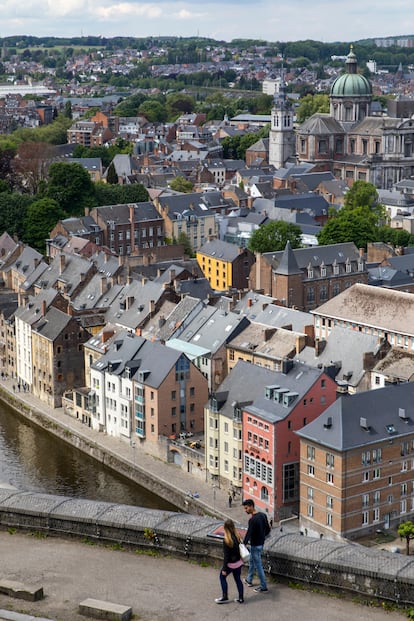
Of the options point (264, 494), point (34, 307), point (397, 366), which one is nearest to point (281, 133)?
point (34, 307)

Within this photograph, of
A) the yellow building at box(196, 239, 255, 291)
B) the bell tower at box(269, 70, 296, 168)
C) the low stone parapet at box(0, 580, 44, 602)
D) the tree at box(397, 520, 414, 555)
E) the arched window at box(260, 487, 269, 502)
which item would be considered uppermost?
the bell tower at box(269, 70, 296, 168)

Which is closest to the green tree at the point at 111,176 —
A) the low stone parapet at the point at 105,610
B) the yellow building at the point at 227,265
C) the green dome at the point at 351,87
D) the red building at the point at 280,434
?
the green dome at the point at 351,87

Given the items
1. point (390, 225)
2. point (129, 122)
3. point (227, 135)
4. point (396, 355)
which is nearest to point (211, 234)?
point (390, 225)

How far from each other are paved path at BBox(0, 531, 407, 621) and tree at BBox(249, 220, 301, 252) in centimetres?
6365

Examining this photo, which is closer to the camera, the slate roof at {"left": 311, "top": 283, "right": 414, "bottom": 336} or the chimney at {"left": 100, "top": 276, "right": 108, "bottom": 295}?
the slate roof at {"left": 311, "top": 283, "right": 414, "bottom": 336}

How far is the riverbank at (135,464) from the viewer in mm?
43678

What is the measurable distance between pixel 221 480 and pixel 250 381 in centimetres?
453

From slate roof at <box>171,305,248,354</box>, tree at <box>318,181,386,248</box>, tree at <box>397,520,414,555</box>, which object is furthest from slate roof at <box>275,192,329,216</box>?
tree at <box>397,520,414,555</box>

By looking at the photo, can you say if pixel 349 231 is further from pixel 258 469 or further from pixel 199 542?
pixel 199 542

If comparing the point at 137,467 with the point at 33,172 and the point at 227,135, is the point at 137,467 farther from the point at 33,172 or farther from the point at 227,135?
the point at 227,135

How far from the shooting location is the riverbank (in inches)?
1720

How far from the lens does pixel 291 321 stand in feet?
186

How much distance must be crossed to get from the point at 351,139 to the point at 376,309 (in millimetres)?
77193

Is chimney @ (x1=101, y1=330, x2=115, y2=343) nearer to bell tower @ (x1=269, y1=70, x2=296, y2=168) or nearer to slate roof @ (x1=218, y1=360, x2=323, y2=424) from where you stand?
slate roof @ (x1=218, y1=360, x2=323, y2=424)
